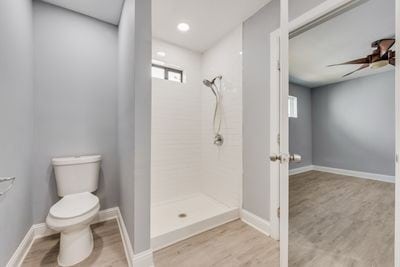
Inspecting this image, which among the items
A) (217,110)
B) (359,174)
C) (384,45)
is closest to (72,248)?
(217,110)

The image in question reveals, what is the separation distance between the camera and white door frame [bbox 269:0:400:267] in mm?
757

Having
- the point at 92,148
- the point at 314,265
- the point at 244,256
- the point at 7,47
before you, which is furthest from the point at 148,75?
the point at 314,265

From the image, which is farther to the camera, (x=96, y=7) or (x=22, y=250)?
(x=96, y=7)

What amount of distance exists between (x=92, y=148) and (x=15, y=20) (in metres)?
1.32

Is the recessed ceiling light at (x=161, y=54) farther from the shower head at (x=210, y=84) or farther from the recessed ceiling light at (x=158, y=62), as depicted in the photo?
the shower head at (x=210, y=84)

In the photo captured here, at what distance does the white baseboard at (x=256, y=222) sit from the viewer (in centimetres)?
177

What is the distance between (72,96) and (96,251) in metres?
1.67

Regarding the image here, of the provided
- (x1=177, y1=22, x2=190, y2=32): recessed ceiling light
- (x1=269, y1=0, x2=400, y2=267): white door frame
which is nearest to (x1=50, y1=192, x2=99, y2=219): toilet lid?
(x1=269, y1=0, x2=400, y2=267): white door frame

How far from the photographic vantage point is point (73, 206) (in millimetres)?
1470

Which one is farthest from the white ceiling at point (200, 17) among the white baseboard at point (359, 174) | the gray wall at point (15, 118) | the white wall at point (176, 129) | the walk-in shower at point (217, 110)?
the white baseboard at point (359, 174)

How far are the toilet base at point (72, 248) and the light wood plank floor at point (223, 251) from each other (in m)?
0.63

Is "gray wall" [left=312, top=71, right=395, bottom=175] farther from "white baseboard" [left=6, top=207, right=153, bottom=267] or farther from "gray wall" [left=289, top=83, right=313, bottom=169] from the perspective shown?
"white baseboard" [left=6, top=207, right=153, bottom=267]

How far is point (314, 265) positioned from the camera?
133 centimetres

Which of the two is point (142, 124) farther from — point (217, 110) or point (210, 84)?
point (210, 84)
